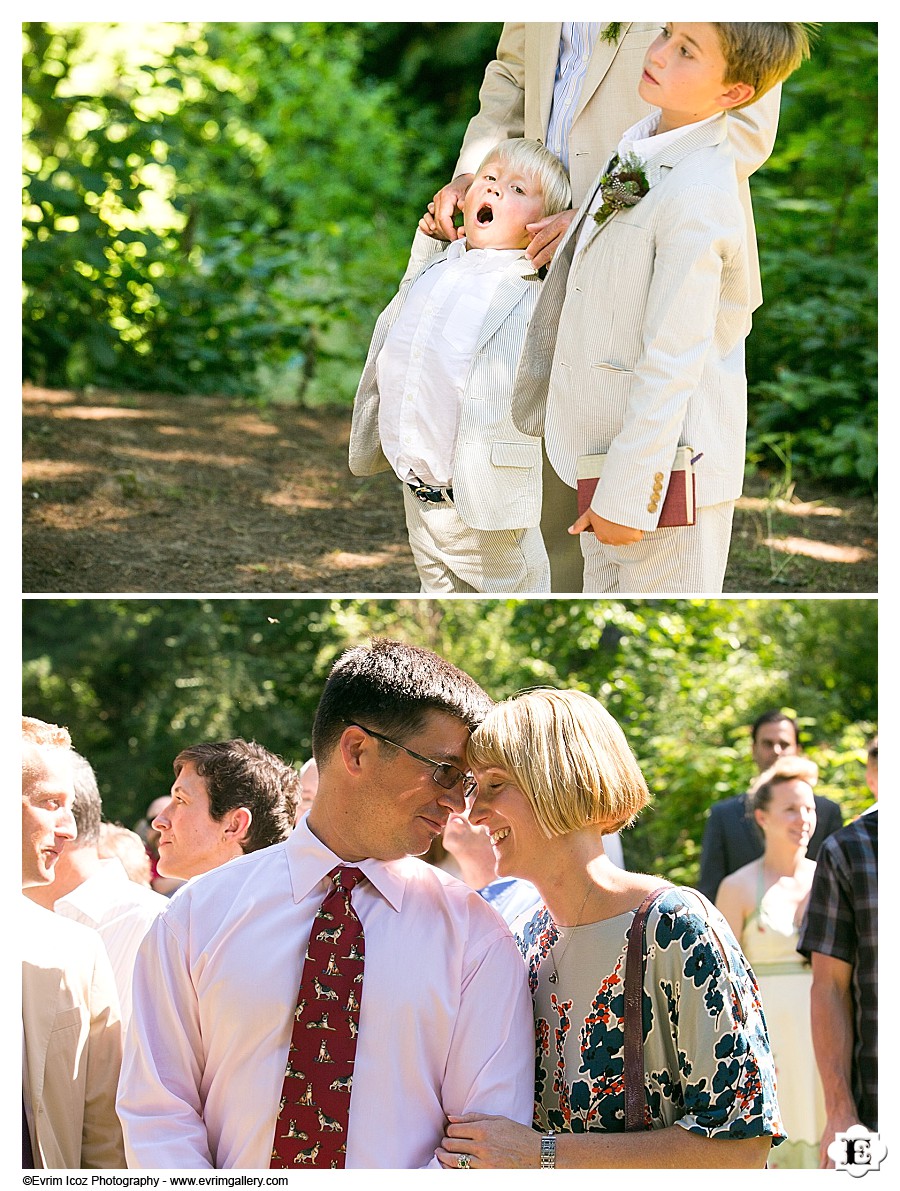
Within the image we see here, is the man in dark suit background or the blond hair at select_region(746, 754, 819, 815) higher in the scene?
the blond hair at select_region(746, 754, 819, 815)

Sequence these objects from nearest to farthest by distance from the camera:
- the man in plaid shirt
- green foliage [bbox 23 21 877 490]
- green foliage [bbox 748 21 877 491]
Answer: the man in plaid shirt → green foliage [bbox 748 21 877 491] → green foliage [bbox 23 21 877 490]

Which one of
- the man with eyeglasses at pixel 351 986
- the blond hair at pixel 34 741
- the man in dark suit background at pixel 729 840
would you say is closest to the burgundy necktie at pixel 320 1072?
the man with eyeglasses at pixel 351 986

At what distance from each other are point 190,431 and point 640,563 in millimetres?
4369

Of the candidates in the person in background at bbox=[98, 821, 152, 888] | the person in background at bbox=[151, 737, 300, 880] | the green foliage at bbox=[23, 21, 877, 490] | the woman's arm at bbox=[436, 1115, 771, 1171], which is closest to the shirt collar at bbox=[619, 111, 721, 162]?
the person in background at bbox=[151, 737, 300, 880]

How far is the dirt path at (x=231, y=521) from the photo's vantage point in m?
4.97

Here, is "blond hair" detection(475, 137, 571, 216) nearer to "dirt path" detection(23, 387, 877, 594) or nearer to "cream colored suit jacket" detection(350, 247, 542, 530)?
"cream colored suit jacket" detection(350, 247, 542, 530)

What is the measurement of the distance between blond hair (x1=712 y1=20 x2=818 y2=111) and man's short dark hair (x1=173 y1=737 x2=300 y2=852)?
75.0 inches

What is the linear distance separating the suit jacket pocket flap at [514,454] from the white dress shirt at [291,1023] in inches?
49.0

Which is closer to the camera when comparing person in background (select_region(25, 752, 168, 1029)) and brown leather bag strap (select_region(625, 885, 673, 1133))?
brown leather bag strap (select_region(625, 885, 673, 1133))

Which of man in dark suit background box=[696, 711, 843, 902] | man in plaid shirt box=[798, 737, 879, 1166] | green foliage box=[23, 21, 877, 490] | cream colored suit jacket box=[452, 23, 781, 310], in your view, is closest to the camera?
cream colored suit jacket box=[452, 23, 781, 310]

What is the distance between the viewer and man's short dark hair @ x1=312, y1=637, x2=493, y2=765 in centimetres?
236

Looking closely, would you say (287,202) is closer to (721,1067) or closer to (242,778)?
(242,778)

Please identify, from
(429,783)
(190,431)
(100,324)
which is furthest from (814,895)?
(100,324)

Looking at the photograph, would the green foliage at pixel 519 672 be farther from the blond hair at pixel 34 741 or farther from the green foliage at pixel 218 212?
the blond hair at pixel 34 741
